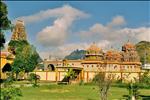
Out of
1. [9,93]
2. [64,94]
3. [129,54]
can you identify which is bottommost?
[64,94]

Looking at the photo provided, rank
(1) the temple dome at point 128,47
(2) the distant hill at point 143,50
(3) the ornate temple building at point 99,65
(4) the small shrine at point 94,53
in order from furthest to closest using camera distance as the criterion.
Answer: (2) the distant hill at point 143,50
(1) the temple dome at point 128,47
(4) the small shrine at point 94,53
(3) the ornate temple building at point 99,65

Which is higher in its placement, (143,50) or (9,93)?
(143,50)

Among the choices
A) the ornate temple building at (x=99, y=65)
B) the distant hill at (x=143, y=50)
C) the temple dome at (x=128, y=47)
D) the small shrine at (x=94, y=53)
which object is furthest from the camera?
the distant hill at (x=143, y=50)

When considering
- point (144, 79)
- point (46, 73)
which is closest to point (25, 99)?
point (144, 79)

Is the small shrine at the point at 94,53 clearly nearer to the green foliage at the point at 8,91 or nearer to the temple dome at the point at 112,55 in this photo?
the temple dome at the point at 112,55

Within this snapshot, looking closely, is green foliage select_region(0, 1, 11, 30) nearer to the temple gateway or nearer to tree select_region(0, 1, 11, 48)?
tree select_region(0, 1, 11, 48)

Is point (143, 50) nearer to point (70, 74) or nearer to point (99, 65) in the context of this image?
point (99, 65)

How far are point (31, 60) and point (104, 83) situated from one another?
44.1 m

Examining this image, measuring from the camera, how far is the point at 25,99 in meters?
29.1

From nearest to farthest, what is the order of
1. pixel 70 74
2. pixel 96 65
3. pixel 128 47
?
pixel 70 74
pixel 96 65
pixel 128 47

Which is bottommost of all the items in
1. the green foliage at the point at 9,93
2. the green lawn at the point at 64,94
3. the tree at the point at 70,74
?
the green lawn at the point at 64,94

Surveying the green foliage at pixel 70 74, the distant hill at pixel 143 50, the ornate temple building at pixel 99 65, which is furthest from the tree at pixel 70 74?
the distant hill at pixel 143 50

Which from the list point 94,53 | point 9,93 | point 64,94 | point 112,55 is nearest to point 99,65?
point 94,53

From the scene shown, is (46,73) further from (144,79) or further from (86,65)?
(144,79)
